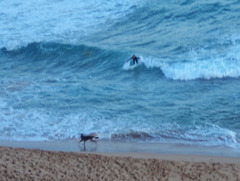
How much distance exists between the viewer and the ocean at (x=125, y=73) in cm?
927

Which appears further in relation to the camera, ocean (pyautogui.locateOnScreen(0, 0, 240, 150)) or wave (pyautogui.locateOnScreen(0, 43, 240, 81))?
wave (pyautogui.locateOnScreen(0, 43, 240, 81))

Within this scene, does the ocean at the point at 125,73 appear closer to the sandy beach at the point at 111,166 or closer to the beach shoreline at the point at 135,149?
the beach shoreline at the point at 135,149

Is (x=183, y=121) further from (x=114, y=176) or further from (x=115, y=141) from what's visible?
(x=114, y=176)

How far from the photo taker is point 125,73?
13.1 m

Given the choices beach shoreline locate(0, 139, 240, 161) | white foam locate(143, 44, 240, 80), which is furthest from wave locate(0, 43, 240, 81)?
beach shoreline locate(0, 139, 240, 161)

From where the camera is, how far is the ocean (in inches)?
365

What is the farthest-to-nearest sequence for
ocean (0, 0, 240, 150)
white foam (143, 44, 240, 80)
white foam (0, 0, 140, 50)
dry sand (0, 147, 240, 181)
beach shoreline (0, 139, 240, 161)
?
white foam (0, 0, 140, 50) → white foam (143, 44, 240, 80) → ocean (0, 0, 240, 150) → beach shoreline (0, 139, 240, 161) → dry sand (0, 147, 240, 181)

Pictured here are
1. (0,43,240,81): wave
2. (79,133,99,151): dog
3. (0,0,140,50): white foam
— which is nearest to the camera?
(79,133,99,151): dog

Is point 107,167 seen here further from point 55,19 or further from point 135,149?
point 55,19

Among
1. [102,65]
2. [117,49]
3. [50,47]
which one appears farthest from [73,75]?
[50,47]

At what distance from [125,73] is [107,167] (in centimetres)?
618

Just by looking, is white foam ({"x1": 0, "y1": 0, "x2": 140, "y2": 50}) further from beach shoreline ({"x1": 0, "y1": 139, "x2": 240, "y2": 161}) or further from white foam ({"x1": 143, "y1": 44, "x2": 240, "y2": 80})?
beach shoreline ({"x1": 0, "y1": 139, "x2": 240, "y2": 161})

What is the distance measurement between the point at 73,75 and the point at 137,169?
6510 mm

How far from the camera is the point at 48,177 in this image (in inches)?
261
